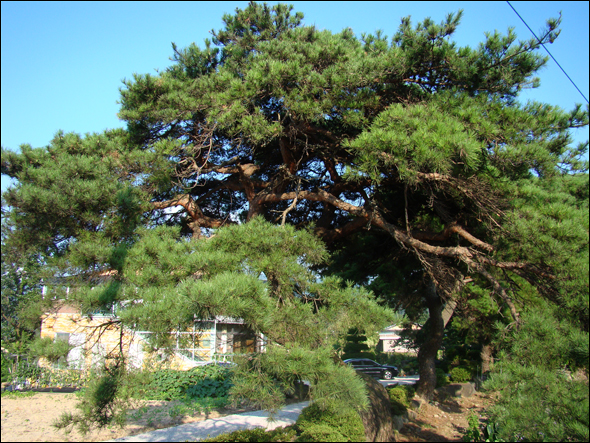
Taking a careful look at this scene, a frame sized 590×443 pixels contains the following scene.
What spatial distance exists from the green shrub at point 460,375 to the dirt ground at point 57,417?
9681mm

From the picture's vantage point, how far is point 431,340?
10.1m

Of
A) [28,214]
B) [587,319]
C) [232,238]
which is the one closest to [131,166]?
[28,214]

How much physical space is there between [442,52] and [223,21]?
406 cm

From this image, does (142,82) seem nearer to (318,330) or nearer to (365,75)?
(365,75)

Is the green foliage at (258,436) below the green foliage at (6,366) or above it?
below

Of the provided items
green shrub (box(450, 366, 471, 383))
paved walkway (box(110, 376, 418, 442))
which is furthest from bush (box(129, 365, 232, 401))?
green shrub (box(450, 366, 471, 383))

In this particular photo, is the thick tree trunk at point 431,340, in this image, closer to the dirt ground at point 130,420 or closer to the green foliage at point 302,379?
the dirt ground at point 130,420

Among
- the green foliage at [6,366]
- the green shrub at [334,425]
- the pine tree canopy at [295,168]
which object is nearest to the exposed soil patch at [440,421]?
the green shrub at [334,425]

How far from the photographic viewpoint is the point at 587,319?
3.42 meters

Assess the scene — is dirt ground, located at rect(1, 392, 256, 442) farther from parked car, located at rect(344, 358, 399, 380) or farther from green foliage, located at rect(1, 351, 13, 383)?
parked car, located at rect(344, 358, 399, 380)

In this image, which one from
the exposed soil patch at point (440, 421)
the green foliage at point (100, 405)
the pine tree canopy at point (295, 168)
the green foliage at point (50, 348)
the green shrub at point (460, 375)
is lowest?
the exposed soil patch at point (440, 421)

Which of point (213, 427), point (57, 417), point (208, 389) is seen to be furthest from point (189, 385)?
point (57, 417)

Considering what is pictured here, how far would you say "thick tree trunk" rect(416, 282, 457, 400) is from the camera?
32.2ft

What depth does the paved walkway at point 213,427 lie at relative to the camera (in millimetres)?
6359
